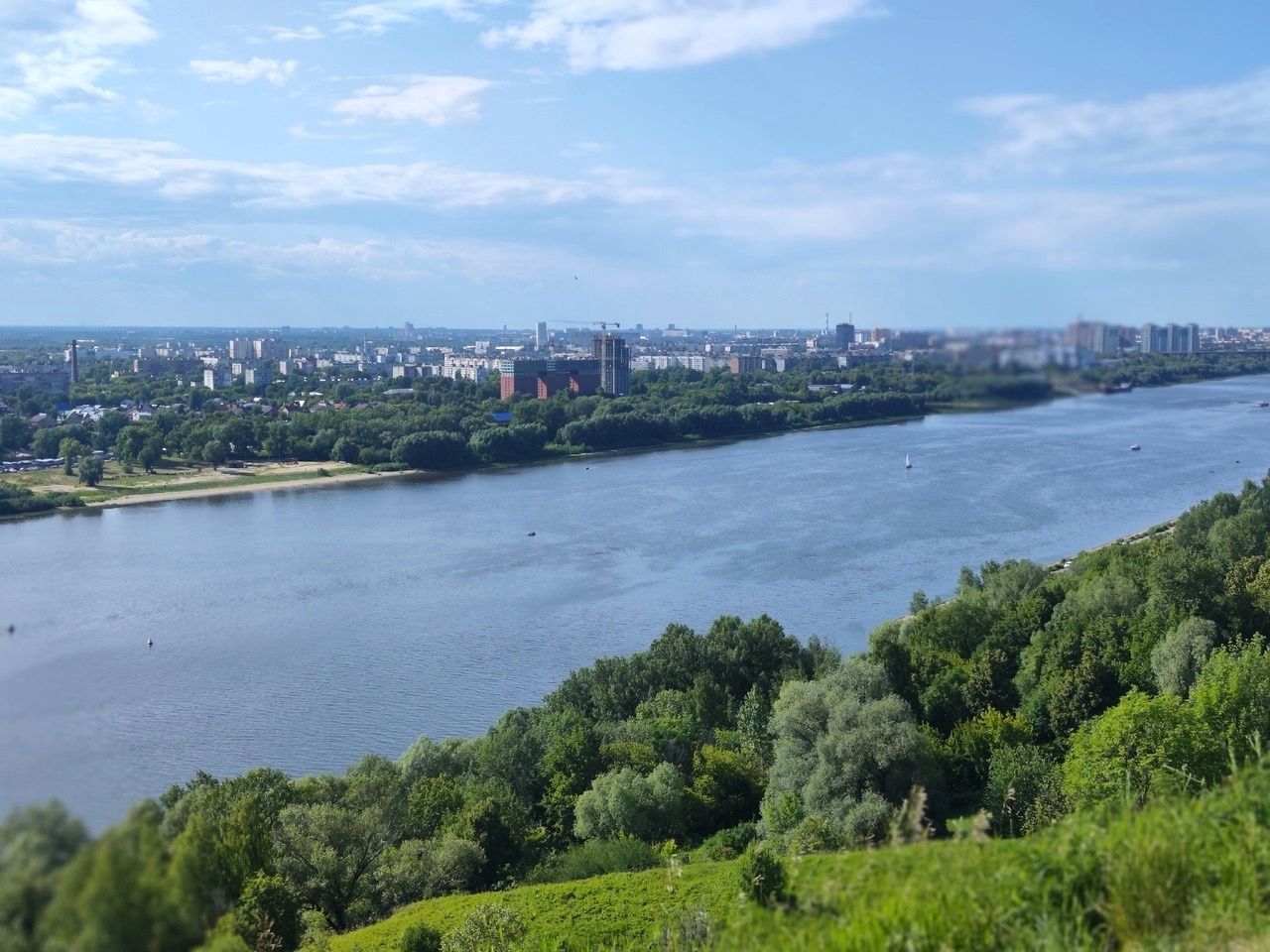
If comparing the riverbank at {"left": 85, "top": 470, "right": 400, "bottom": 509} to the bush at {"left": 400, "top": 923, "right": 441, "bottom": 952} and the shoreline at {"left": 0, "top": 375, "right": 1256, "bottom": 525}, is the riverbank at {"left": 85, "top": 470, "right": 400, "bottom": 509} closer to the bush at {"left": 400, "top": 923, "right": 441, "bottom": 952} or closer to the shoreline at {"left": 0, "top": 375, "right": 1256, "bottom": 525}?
the shoreline at {"left": 0, "top": 375, "right": 1256, "bottom": 525}

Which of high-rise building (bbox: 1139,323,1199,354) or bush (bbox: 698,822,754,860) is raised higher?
high-rise building (bbox: 1139,323,1199,354)

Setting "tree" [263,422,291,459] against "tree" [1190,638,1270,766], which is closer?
"tree" [1190,638,1270,766]

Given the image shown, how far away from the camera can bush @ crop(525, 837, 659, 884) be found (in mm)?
4680

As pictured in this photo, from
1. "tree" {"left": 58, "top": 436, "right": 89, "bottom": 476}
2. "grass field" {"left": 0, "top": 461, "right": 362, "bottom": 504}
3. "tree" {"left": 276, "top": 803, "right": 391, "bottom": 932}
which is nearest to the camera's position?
"tree" {"left": 276, "top": 803, "right": 391, "bottom": 932}

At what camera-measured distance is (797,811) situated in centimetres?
486

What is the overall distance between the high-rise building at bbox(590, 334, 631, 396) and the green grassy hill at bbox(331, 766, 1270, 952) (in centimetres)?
2767

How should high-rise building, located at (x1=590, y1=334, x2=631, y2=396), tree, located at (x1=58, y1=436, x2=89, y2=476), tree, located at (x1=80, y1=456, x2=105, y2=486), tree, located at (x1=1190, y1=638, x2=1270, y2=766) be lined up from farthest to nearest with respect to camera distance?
high-rise building, located at (x1=590, y1=334, x2=631, y2=396), tree, located at (x1=58, y1=436, x2=89, y2=476), tree, located at (x1=80, y1=456, x2=105, y2=486), tree, located at (x1=1190, y1=638, x2=1270, y2=766)

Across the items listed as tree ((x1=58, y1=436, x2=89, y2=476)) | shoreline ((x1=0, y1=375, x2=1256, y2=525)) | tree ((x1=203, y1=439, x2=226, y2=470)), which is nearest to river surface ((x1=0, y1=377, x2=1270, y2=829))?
shoreline ((x1=0, y1=375, x2=1256, y2=525))

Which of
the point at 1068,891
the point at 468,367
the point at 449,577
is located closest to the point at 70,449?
the point at 449,577

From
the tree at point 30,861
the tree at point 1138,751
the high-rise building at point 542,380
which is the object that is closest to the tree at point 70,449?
the high-rise building at point 542,380

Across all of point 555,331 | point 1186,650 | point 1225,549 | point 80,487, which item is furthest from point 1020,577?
point 555,331

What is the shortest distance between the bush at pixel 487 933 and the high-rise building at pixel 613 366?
2616 centimetres

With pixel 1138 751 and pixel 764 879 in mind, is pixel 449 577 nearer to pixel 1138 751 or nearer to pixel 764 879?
pixel 1138 751

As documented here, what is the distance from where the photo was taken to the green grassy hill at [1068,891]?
1812 mm
